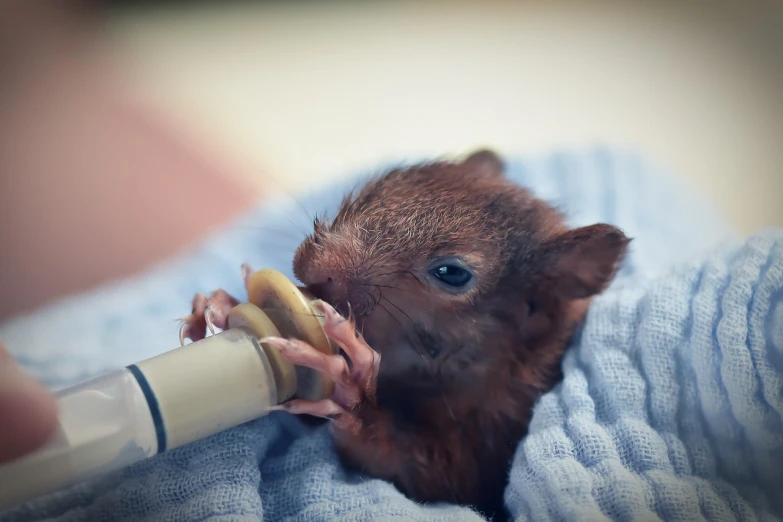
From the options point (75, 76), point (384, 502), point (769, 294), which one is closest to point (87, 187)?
point (75, 76)

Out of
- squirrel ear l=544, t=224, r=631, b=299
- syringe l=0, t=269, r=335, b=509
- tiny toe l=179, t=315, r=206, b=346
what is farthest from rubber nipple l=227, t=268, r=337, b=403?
squirrel ear l=544, t=224, r=631, b=299

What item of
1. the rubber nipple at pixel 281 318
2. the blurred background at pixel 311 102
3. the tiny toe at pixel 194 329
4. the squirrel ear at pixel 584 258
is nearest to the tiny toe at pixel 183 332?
the tiny toe at pixel 194 329

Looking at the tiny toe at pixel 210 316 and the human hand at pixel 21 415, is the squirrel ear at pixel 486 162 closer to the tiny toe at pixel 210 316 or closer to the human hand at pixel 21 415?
the tiny toe at pixel 210 316

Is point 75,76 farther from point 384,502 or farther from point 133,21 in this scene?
point 384,502

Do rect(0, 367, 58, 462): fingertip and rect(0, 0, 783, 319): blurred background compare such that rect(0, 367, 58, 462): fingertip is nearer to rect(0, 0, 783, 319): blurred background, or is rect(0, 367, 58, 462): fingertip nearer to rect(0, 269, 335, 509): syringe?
rect(0, 269, 335, 509): syringe

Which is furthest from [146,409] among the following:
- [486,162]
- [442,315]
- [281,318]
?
[486,162]

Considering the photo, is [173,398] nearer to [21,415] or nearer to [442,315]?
[21,415]
